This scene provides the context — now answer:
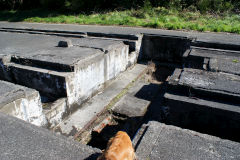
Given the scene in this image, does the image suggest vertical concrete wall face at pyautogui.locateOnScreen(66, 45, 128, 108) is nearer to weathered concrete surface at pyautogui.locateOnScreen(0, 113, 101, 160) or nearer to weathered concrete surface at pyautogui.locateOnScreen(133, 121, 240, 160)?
weathered concrete surface at pyautogui.locateOnScreen(0, 113, 101, 160)

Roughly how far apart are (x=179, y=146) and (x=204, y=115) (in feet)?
3.44

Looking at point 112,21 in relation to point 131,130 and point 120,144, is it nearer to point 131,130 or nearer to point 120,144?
point 131,130

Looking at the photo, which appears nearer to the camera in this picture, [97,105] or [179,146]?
[179,146]

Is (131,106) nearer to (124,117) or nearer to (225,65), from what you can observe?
(124,117)

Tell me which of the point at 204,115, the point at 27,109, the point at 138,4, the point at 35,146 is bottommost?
the point at 27,109

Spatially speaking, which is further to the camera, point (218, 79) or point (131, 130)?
point (131, 130)

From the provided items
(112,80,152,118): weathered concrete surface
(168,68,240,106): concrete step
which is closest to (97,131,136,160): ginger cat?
(168,68,240,106): concrete step

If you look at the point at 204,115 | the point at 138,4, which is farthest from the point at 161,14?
the point at 204,115

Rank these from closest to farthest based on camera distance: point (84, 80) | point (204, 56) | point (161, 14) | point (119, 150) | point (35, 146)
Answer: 1. point (119, 150)
2. point (35, 146)
3. point (84, 80)
4. point (204, 56)
5. point (161, 14)

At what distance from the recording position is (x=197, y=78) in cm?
335

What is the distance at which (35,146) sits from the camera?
1.91m

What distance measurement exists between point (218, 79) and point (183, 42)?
4277 millimetres

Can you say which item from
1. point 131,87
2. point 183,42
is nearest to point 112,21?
point 183,42

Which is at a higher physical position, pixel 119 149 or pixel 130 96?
pixel 119 149
